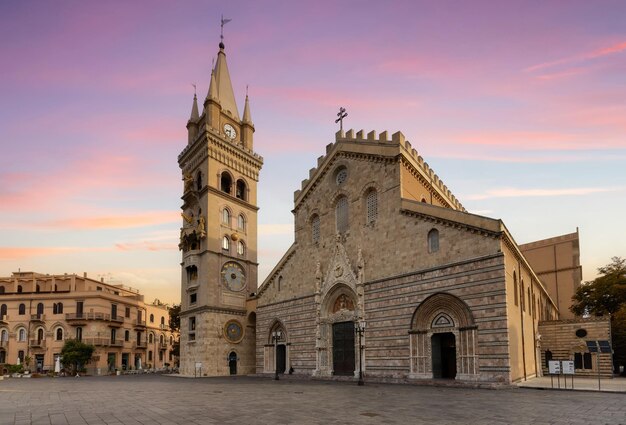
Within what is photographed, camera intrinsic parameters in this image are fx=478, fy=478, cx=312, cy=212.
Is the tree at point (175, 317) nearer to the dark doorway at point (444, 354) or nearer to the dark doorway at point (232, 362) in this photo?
A: the dark doorway at point (232, 362)

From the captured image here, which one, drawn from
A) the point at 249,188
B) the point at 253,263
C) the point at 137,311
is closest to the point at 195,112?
the point at 249,188

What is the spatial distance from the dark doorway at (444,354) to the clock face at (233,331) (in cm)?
2279

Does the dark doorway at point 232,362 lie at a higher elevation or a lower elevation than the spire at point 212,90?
lower

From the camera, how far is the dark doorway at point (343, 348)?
108ft

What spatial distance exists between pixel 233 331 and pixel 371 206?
65.8 feet

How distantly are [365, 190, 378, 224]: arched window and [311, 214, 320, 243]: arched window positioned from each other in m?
5.57

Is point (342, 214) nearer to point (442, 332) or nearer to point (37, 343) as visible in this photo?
point (442, 332)

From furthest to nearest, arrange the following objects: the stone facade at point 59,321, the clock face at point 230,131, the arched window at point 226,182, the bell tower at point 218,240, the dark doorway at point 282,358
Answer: the stone facade at point 59,321, the clock face at point 230,131, the arched window at point 226,182, the bell tower at point 218,240, the dark doorway at point 282,358

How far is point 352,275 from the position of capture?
3300cm

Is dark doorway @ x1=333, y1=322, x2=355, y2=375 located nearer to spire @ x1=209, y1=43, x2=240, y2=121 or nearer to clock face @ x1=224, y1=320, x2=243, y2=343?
clock face @ x1=224, y1=320, x2=243, y2=343

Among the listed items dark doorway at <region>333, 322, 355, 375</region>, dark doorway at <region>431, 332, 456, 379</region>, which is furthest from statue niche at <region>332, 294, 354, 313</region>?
dark doorway at <region>431, 332, 456, 379</region>

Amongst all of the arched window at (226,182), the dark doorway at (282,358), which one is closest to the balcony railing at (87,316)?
the arched window at (226,182)

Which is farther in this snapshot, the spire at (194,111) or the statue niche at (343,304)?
the spire at (194,111)

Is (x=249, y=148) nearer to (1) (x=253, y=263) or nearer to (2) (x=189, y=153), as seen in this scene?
(2) (x=189, y=153)
